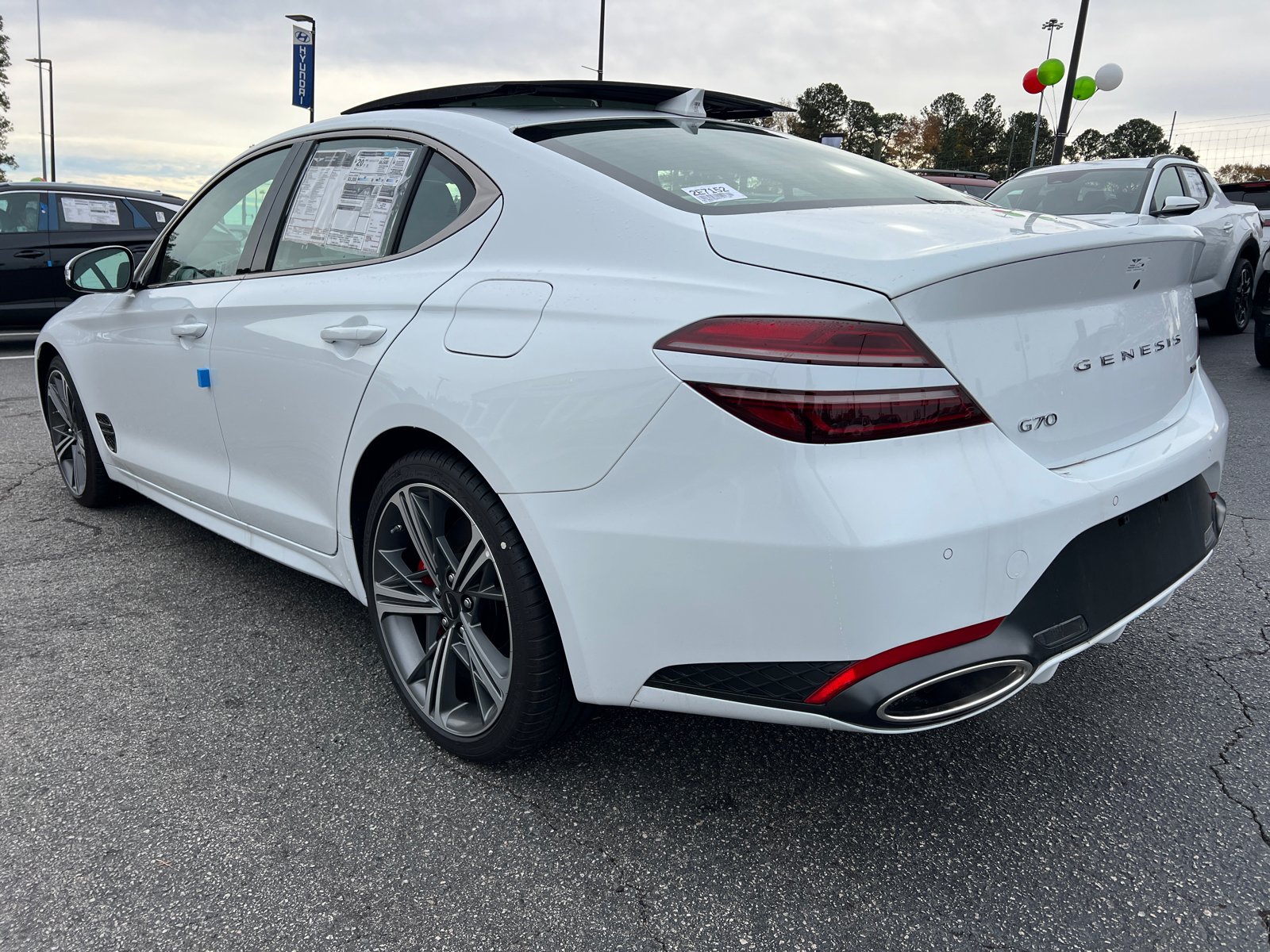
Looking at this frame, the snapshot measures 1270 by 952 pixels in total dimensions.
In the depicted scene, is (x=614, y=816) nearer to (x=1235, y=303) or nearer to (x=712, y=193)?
(x=712, y=193)

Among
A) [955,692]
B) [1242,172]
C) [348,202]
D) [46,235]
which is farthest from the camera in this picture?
[1242,172]

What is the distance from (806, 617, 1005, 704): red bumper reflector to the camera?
1538 millimetres

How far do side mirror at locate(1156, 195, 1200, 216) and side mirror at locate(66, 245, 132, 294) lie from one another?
6562 millimetres

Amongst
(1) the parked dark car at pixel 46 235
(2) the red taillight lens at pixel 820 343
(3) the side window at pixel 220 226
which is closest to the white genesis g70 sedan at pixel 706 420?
(2) the red taillight lens at pixel 820 343

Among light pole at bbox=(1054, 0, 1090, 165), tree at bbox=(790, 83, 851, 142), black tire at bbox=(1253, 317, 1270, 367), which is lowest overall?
black tire at bbox=(1253, 317, 1270, 367)

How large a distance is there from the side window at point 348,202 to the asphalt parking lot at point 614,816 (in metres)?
1.20

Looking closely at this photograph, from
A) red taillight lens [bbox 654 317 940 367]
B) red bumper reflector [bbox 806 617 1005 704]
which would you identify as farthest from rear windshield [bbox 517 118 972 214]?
red bumper reflector [bbox 806 617 1005 704]

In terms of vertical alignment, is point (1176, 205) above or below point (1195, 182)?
below

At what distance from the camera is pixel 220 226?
124 inches

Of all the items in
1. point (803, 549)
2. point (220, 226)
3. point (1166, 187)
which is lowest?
point (803, 549)

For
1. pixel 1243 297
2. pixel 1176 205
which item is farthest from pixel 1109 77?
pixel 1176 205

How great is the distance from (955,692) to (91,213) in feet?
35.6

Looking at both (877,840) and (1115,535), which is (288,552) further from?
(1115,535)

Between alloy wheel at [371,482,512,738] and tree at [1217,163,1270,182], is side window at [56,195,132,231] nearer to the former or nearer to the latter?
alloy wheel at [371,482,512,738]
